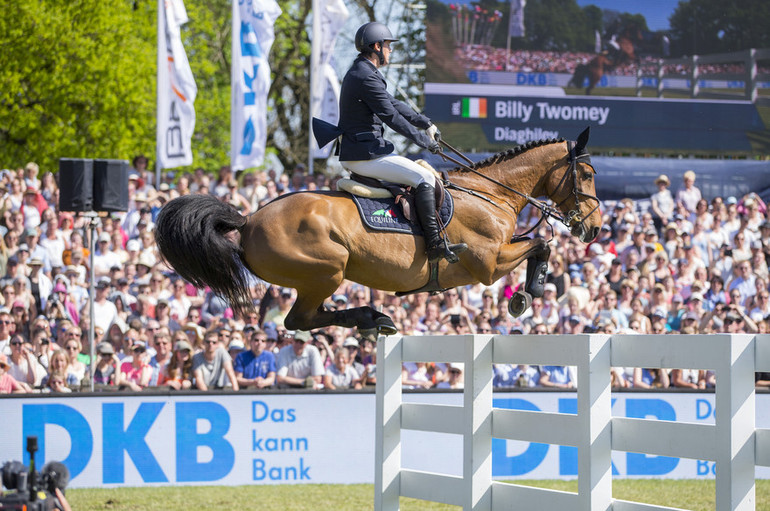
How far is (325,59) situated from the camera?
18.5 m

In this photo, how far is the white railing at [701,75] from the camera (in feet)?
65.8

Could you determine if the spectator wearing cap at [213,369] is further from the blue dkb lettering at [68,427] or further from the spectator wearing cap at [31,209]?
the spectator wearing cap at [31,209]

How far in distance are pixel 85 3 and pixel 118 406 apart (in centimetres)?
1955

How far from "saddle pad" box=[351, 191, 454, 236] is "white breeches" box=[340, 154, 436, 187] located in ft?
0.54

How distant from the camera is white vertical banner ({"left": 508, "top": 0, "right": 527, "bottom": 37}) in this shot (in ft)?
64.2

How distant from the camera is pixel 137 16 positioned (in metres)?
30.7

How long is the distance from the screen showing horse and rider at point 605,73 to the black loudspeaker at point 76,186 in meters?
8.68

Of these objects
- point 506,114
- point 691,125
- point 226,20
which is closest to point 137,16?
point 226,20

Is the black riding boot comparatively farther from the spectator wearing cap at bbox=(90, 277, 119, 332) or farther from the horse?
the horse

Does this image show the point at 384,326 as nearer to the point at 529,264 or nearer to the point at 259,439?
the point at 529,264

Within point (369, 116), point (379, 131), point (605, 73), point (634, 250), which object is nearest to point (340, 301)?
point (634, 250)

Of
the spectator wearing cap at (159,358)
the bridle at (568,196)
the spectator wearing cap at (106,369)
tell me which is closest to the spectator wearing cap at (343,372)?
the spectator wearing cap at (159,358)

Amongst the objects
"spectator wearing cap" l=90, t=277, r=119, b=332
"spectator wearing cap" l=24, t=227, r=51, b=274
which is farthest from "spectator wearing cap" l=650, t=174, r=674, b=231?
→ "spectator wearing cap" l=24, t=227, r=51, b=274

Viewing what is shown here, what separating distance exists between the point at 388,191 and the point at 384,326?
93cm
